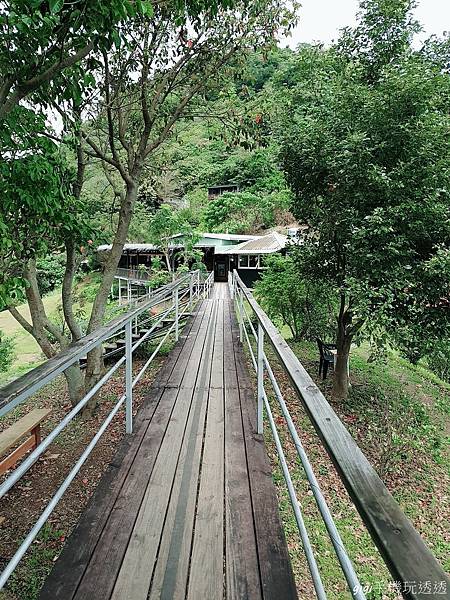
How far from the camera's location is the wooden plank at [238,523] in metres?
1.49

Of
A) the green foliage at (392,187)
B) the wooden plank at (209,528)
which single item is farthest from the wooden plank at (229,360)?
the green foliage at (392,187)

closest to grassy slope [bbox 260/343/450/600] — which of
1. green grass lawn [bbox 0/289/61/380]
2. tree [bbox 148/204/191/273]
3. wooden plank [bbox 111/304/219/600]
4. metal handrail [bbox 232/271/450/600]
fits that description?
wooden plank [bbox 111/304/219/600]

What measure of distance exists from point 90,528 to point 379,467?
15.2ft

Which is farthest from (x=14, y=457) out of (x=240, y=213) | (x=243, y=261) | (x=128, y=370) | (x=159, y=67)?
(x=240, y=213)

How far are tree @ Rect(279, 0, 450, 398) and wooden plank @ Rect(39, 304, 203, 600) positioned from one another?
3.58m

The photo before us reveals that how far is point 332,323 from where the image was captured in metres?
10.3

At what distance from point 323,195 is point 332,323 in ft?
14.8

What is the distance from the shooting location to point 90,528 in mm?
1803

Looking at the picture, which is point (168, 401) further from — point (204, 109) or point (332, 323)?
point (332, 323)

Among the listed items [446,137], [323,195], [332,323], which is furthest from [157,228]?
[446,137]

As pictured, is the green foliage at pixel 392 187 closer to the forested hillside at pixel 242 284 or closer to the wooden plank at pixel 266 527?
the forested hillside at pixel 242 284

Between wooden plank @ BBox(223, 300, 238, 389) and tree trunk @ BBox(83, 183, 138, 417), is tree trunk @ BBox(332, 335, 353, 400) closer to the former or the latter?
wooden plank @ BBox(223, 300, 238, 389)

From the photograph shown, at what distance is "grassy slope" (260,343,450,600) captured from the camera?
11.1 feet

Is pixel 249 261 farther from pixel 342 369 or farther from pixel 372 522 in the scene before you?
pixel 372 522
